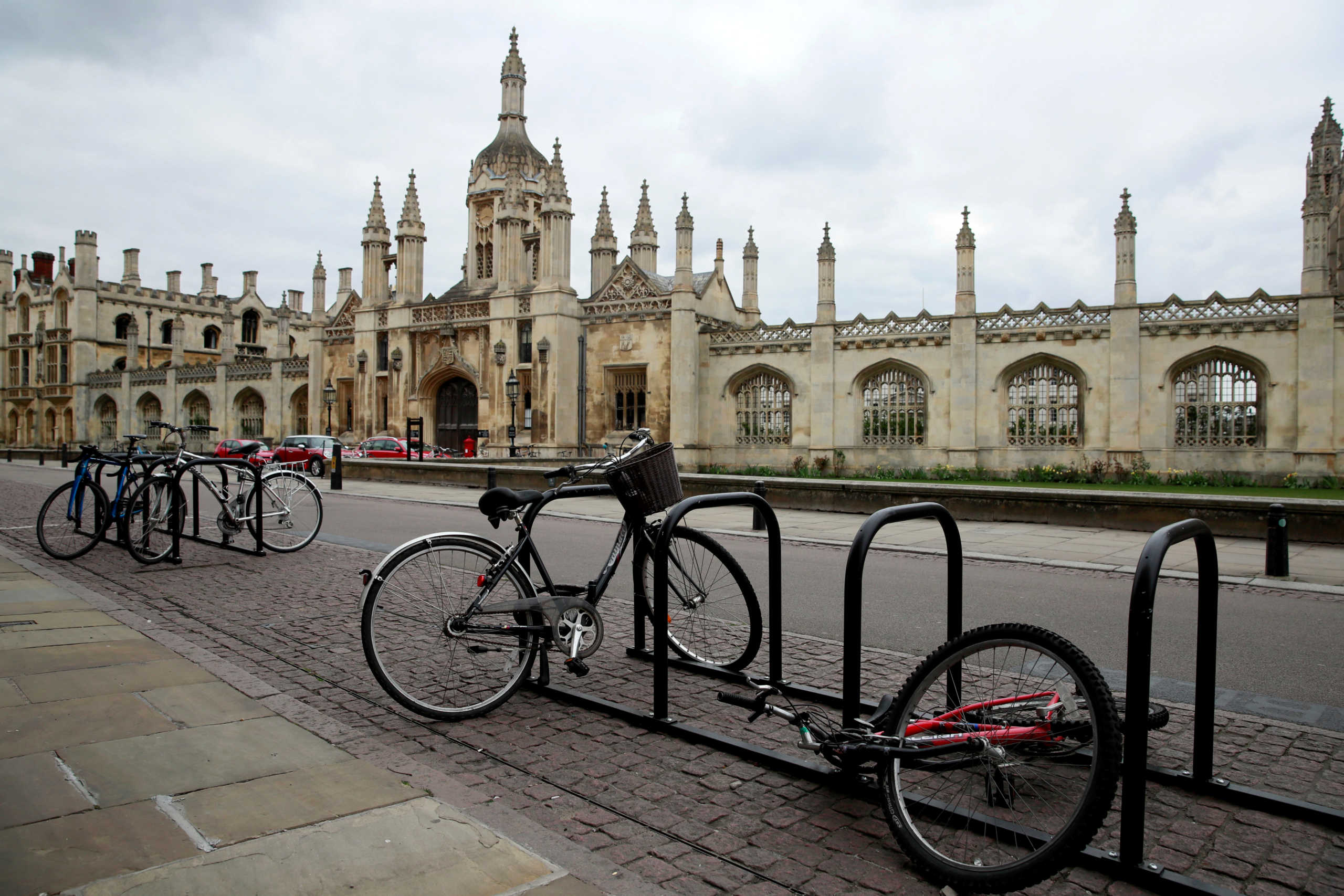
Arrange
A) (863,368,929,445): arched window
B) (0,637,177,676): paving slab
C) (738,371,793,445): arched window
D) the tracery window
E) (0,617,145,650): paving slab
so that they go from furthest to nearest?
the tracery window, (738,371,793,445): arched window, (863,368,929,445): arched window, (0,617,145,650): paving slab, (0,637,177,676): paving slab


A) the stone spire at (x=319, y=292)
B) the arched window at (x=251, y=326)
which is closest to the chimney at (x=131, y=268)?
the arched window at (x=251, y=326)

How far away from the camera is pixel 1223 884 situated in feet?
9.04

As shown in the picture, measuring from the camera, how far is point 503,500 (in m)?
4.63

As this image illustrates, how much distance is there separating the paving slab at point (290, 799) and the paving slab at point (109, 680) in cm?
169

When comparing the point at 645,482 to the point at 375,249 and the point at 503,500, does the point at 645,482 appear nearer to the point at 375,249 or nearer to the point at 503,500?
the point at 503,500

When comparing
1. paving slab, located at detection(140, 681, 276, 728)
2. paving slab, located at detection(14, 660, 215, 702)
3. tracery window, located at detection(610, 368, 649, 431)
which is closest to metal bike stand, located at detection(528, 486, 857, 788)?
paving slab, located at detection(140, 681, 276, 728)

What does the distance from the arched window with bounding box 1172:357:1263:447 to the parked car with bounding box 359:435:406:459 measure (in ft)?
86.2

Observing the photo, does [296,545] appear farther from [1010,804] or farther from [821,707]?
[1010,804]

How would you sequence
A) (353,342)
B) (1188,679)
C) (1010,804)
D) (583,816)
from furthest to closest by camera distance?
(353,342)
(1188,679)
(583,816)
(1010,804)

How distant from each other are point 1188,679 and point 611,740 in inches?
136

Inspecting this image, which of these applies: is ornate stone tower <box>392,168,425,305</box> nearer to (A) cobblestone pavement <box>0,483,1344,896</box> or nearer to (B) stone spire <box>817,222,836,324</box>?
(B) stone spire <box>817,222,836,324</box>

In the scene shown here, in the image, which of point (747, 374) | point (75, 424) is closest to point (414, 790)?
point (747, 374)

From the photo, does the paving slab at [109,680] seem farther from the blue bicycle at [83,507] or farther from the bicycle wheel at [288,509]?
the blue bicycle at [83,507]

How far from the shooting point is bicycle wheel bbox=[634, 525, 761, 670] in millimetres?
4910
